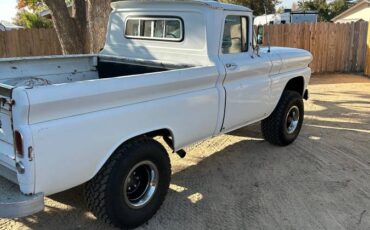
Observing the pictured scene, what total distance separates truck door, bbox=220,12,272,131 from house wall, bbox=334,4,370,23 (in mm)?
34968

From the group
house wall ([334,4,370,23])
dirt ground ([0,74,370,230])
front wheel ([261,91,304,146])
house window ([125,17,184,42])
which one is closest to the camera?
dirt ground ([0,74,370,230])

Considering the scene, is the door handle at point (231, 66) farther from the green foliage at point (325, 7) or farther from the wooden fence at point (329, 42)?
the green foliage at point (325, 7)

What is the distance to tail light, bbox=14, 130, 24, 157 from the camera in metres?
2.90

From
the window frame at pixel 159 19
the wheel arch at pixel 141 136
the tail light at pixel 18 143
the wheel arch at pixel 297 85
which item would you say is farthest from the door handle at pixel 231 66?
the tail light at pixel 18 143

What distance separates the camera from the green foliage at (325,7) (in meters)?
43.1

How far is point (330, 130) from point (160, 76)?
4.23m

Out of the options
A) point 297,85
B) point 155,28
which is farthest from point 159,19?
point 297,85

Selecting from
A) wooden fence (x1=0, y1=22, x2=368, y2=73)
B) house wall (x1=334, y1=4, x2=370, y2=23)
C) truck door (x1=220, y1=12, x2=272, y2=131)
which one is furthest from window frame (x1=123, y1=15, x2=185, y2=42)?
house wall (x1=334, y1=4, x2=370, y2=23)

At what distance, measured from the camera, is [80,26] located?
8023mm

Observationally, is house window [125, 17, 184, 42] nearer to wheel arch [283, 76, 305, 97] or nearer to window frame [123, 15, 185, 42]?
window frame [123, 15, 185, 42]

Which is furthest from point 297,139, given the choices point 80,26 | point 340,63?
point 340,63

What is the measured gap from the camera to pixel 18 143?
115 inches

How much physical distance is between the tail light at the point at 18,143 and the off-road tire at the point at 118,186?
736 mm

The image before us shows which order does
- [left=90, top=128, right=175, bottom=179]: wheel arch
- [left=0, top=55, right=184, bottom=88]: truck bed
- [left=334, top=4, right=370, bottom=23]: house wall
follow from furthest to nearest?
[left=334, top=4, right=370, bottom=23]: house wall
[left=0, top=55, right=184, bottom=88]: truck bed
[left=90, top=128, right=175, bottom=179]: wheel arch
